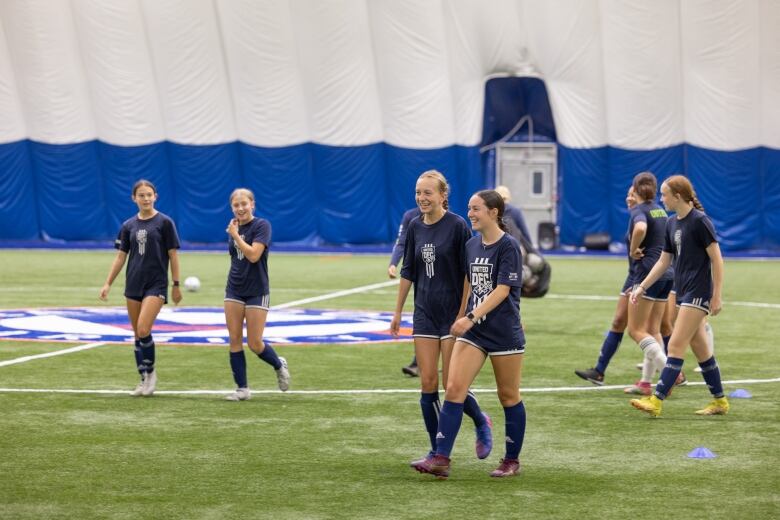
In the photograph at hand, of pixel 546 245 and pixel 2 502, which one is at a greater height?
pixel 2 502

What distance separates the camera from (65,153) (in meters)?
45.6

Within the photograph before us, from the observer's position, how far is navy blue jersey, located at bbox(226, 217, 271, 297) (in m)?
12.2

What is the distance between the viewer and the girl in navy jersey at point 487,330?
8516 mm

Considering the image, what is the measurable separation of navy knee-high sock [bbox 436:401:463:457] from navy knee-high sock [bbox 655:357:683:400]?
323cm

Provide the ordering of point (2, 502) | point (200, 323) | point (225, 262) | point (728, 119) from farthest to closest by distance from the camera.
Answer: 1. point (728, 119)
2. point (225, 262)
3. point (200, 323)
4. point (2, 502)

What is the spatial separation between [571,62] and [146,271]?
3074 cm

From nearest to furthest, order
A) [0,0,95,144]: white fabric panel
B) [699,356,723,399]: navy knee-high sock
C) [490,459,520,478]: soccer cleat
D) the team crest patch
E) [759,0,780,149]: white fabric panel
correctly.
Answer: [490,459,520,478]: soccer cleat, [699,356,723,399]: navy knee-high sock, the team crest patch, [759,0,780,149]: white fabric panel, [0,0,95,144]: white fabric panel

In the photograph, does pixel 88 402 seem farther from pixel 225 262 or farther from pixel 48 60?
pixel 48 60

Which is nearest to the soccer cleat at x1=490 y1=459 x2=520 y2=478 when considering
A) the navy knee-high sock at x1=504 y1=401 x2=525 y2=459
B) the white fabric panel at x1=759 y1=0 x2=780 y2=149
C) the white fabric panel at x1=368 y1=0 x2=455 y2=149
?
the navy knee-high sock at x1=504 y1=401 x2=525 y2=459

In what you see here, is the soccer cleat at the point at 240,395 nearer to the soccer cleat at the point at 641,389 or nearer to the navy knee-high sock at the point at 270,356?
the navy knee-high sock at the point at 270,356

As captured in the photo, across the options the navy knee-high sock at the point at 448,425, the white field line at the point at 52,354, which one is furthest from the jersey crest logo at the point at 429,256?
the white field line at the point at 52,354

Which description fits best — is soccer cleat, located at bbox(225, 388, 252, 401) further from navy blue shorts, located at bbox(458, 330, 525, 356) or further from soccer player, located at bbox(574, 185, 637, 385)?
navy blue shorts, located at bbox(458, 330, 525, 356)

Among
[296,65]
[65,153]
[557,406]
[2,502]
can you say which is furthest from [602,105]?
[2,502]

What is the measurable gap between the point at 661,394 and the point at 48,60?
122 ft
